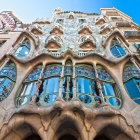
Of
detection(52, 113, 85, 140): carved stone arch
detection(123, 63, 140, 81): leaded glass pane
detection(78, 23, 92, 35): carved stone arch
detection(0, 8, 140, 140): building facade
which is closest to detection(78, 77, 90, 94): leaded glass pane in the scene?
detection(0, 8, 140, 140): building facade

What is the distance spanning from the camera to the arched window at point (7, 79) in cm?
712

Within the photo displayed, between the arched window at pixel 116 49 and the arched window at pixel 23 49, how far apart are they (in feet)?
28.4

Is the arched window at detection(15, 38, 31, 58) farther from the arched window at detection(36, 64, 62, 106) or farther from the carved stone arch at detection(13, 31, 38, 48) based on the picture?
the arched window at detection(36, 64, 62, 106)

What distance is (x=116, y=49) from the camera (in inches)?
397

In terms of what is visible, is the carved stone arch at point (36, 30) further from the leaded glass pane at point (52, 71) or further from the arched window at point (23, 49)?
the leaded glass pane at point (52, 71)

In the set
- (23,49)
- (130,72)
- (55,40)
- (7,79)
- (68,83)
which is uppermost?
(55,40)

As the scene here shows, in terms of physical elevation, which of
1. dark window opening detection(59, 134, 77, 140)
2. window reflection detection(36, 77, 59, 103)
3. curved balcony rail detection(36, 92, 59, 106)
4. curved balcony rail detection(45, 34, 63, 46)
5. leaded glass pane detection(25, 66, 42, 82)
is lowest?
dark window opening detection(59, 134, 77, 140)

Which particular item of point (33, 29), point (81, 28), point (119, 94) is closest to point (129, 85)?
point (119, 94)

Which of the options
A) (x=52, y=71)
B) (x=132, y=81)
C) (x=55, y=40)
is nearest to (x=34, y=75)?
(x=52, y=71)

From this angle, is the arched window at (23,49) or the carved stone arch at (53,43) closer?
the arched window at (23,49)

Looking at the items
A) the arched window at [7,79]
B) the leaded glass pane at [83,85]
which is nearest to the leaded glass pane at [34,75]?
the arched window at [7,79]

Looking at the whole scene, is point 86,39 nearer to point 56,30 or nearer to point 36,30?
point 56,30

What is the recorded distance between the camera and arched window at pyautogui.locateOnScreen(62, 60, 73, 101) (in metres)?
6.30

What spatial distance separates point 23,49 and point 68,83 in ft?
21.3
